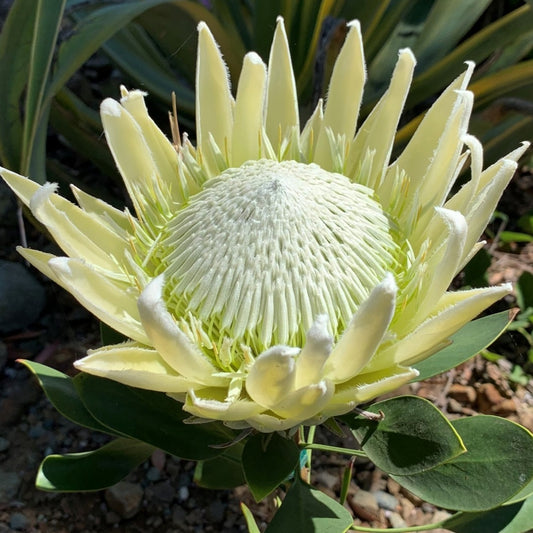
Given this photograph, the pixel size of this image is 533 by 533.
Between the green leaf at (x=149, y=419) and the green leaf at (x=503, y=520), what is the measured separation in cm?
45

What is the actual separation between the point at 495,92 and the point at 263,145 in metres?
0.92

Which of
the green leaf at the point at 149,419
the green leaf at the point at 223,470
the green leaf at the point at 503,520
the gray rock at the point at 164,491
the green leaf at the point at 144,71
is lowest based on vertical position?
the gray rock at the point at 164,491

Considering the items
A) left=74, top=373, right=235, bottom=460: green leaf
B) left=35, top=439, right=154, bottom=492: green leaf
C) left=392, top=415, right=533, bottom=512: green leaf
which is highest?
left=392, top=415, right=533, bottom=512: green leaf

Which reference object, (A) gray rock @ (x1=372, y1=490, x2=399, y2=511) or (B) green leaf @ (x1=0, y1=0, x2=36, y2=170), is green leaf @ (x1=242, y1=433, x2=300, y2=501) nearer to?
(A) gray rock @ (x1=372, y1=490, x2=399, y2=511)

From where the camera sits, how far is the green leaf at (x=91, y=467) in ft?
3.57

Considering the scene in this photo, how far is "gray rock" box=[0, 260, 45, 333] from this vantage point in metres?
1.92

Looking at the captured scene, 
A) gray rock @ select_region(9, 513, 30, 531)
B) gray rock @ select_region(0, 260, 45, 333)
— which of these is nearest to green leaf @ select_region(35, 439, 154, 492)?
gray rock @ select_region(9, 513, 30, 531)

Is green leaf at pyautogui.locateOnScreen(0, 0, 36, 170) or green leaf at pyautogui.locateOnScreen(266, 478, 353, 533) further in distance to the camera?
green leaf at pyautogui.locateOnScreen(0, 0, 36, 170)

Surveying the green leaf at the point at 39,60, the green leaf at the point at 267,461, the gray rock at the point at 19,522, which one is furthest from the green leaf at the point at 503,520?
the green leaf at the point at 39,60

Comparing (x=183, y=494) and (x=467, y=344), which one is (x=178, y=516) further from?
(x=467, y=344)

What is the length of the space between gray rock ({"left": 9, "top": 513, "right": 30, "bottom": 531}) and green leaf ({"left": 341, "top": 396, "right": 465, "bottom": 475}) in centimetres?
86

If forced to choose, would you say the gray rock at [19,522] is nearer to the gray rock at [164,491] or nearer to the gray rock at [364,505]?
the gray rock at [164,491]

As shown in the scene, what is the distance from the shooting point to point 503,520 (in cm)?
116

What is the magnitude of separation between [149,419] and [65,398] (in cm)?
16
